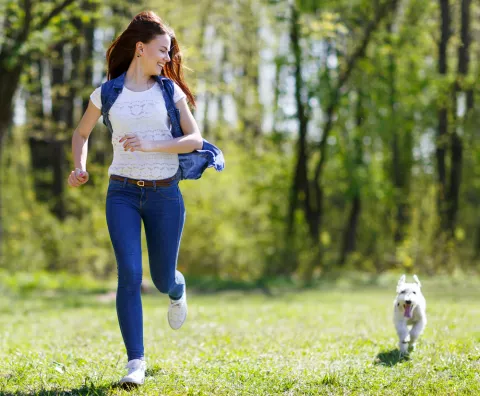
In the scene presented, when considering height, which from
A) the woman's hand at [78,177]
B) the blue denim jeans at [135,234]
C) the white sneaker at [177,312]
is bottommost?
the white sneaker at [177,312]

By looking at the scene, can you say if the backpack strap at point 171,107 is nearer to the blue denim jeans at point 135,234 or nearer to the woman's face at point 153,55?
the woman's face at point 153,55

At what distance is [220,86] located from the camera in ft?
67.1

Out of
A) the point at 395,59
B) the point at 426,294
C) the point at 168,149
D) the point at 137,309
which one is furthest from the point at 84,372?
the point at 395,59

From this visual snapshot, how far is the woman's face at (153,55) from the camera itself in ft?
16.6

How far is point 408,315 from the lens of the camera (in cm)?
618

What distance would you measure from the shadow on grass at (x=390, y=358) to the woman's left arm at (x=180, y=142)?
2.24 meters

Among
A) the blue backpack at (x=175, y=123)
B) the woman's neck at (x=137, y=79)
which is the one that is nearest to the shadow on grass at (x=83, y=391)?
the blue backpack at (x=175, y=123)

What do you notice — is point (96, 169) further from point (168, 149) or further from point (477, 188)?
point (477, 188)

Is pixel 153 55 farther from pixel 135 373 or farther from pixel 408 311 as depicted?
pixel 408 311

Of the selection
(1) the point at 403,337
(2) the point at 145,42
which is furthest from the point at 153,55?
(1) the point at 403,337

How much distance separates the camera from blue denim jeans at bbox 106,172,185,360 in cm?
489

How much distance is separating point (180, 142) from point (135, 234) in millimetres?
665

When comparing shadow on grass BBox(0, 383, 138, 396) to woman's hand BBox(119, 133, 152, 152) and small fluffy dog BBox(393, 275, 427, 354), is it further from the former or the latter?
small fluffy dog BBox(393, 275, 427, 354)

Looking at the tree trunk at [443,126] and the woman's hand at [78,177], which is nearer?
the woman's hand at [78,177]
